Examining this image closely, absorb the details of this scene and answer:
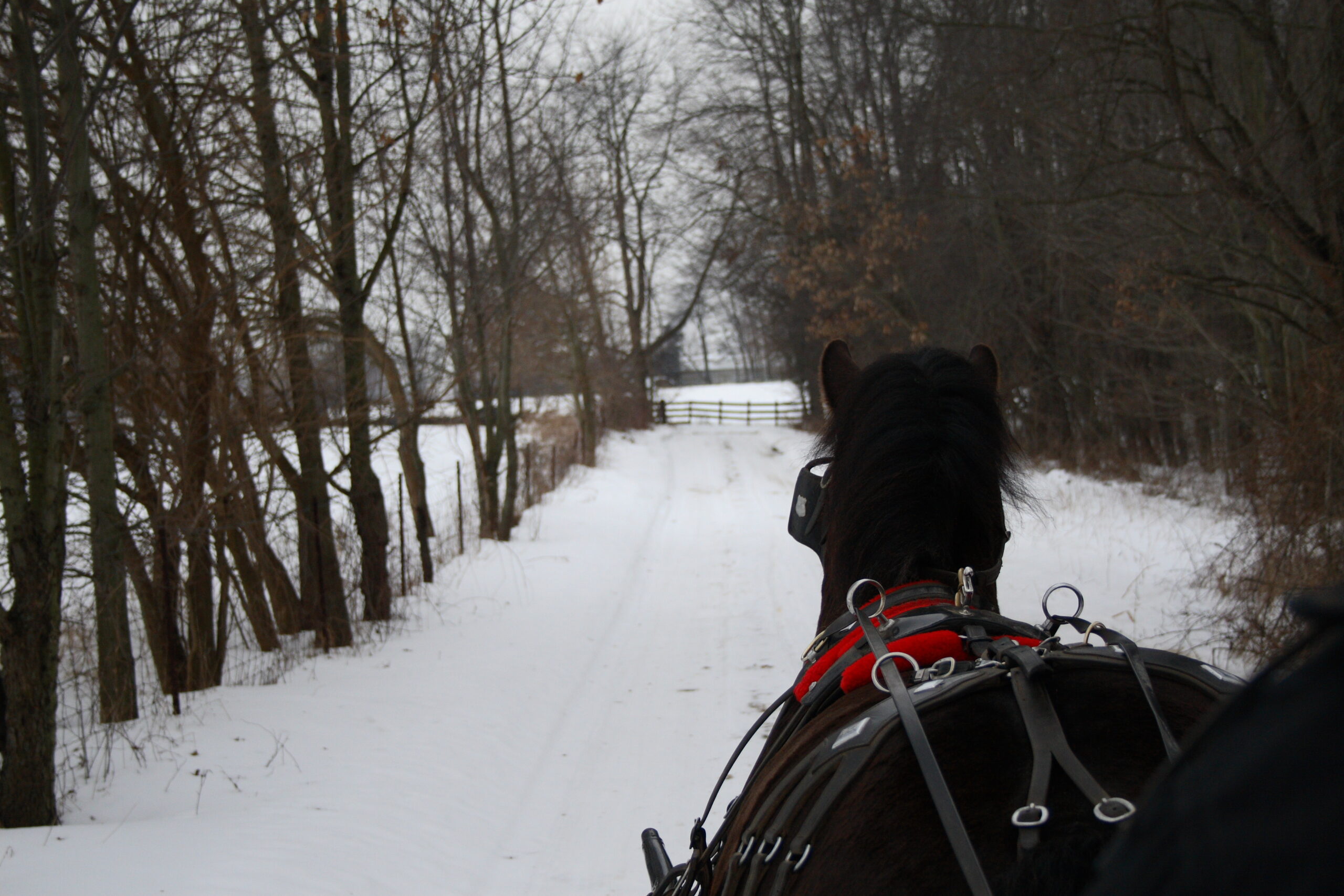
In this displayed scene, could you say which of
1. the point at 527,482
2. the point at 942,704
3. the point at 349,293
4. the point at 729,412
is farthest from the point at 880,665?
the point at 729,412

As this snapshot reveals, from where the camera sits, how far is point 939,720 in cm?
147

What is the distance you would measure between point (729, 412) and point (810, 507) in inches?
1618

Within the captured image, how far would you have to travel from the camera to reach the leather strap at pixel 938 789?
4.06ft

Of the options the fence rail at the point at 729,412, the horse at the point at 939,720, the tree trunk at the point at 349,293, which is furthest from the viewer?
the fence rail at the point at 729,412

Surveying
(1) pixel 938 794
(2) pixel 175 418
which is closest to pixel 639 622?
(2) pixel 175 418

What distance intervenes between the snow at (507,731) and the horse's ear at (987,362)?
0.48 meters

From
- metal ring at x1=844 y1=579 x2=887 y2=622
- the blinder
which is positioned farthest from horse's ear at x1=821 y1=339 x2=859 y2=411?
metal ring at x1=844 y1=579 x2=887 y2=622

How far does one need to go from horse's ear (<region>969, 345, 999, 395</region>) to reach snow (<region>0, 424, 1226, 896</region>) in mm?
482

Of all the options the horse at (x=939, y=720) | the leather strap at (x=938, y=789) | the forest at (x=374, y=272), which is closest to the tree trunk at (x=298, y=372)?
the forest at (x=374, y=272)

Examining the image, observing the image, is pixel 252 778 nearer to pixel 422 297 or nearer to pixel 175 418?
pixel 175 418

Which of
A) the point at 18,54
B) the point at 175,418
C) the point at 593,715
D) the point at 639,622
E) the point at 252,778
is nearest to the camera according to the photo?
the point at 18,54

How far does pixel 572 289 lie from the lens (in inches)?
858

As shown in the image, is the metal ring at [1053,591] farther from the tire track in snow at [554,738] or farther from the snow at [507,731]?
the tire track in snow at [554,738]

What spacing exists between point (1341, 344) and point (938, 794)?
526 cm
